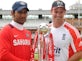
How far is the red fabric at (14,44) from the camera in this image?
11.1 feet

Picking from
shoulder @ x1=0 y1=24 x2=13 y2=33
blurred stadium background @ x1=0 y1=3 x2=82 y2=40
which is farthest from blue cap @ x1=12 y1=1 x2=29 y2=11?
blurred stadium background @ x1=0 y1=3 x2=82 y2=40

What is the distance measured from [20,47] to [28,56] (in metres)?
0.14

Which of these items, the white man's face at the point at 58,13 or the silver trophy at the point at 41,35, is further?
the white man's face at the point at 58,13

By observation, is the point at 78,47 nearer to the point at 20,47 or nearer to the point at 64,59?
the point at 64,59

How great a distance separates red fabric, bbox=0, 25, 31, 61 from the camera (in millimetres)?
3379

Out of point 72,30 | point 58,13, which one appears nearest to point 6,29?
point 58,13

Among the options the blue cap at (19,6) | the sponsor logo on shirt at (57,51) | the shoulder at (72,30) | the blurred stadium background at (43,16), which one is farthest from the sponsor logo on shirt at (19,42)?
the blurred stadium background at (43,16)

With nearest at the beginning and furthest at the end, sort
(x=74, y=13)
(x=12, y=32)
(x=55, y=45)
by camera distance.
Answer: (x=12, y=32)
(x=55, y=45)
(x=74, y=13)

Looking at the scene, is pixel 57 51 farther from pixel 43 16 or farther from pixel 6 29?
pixel 43 16

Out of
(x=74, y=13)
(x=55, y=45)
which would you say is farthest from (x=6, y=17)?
(x=55, y=45)

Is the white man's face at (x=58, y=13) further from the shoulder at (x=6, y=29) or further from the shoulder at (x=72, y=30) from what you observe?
the shoulder at (x=6, y=29)

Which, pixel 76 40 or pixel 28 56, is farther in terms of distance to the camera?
pixel 76 40

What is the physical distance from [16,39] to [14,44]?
57mm

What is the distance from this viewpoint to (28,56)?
360cm
